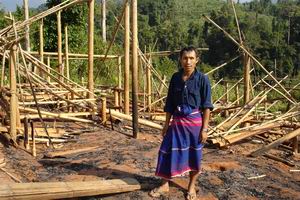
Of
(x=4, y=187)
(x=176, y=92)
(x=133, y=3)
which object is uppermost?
(x=133, y=3)

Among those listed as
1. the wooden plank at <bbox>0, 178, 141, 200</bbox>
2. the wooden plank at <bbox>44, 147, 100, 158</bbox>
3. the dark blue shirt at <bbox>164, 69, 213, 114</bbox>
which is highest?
the dark blue shirt at <bbox>164, 69, 213, 114</bbox>

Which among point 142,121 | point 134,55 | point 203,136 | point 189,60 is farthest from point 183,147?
point 142,121

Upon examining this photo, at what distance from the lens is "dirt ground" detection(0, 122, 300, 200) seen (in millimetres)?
3779

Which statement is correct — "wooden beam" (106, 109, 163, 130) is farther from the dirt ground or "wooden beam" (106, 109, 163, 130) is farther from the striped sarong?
the striped sarong

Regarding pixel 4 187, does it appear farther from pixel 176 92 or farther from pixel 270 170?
pixel 270 170

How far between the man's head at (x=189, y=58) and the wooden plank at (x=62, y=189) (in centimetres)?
110

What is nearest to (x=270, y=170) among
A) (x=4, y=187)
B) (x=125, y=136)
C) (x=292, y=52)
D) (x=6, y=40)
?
(x=125, y=136)

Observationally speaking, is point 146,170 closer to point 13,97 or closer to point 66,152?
point 66,152

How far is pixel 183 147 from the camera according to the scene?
3.45 metres

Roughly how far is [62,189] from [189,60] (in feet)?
4.61

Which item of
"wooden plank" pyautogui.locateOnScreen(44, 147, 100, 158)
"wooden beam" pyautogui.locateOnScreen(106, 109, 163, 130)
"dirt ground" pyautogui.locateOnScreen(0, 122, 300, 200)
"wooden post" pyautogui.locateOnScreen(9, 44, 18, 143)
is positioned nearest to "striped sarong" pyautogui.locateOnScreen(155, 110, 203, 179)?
"dirt ground" pyautogui.locateOnScreen(0, 122, 300, 200)

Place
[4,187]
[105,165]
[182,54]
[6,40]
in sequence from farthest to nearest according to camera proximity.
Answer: [6,40] < [105,165] < [182,54] < [4,187]

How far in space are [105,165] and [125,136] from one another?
1.86 m

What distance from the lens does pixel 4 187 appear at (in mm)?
3125
